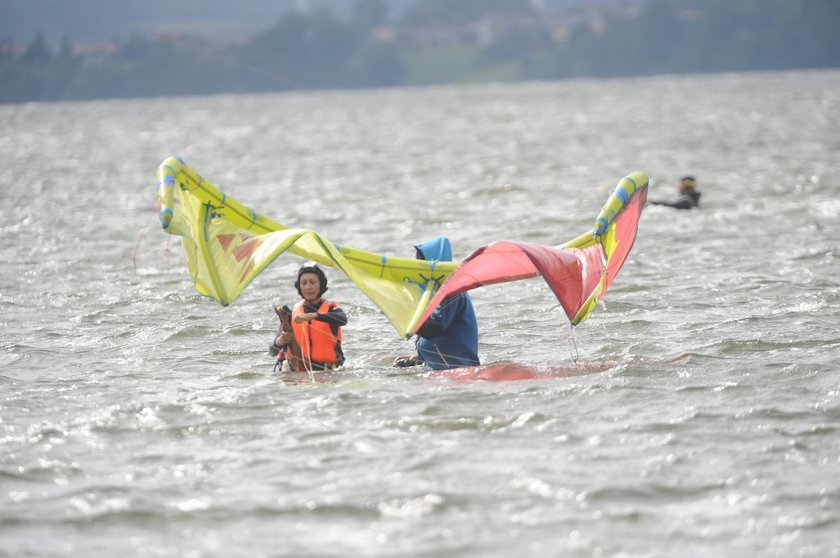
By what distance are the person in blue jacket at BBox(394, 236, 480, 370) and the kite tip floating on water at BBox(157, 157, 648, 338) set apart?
0.59 feet

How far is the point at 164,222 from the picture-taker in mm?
10352

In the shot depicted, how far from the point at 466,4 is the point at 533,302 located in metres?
170

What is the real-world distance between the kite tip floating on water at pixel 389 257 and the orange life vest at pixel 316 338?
0.46 metres

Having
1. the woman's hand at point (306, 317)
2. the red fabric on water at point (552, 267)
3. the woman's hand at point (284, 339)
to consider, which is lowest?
the woman's hand at point (284, 339)

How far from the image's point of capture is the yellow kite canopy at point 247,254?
10836mm

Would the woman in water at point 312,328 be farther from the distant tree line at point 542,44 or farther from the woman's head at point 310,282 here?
the distant tree line at point 542,44

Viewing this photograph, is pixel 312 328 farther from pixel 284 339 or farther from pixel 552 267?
pixel 552 267

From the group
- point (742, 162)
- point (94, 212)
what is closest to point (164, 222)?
point (94, 212)

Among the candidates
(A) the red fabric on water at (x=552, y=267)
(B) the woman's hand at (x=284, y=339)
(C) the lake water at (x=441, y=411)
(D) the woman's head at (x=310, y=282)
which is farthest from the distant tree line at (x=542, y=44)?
(B) the woman's hand at (x=284, y=339)

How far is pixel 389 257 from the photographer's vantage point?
11.3m

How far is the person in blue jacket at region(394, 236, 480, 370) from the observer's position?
10.9 metres

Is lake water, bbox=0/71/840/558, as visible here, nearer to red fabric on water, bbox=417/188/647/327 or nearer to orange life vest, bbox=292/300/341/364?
orange life vest, bbox=292/300/341/364

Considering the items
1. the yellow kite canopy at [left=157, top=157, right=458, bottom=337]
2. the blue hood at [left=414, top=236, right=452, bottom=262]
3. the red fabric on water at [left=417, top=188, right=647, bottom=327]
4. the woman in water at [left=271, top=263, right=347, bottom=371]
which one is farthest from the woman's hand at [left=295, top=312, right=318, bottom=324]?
the blue hood at [left=414, top=236, right=452, bottom=262]

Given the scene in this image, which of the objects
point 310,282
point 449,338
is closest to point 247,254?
point 310,282
